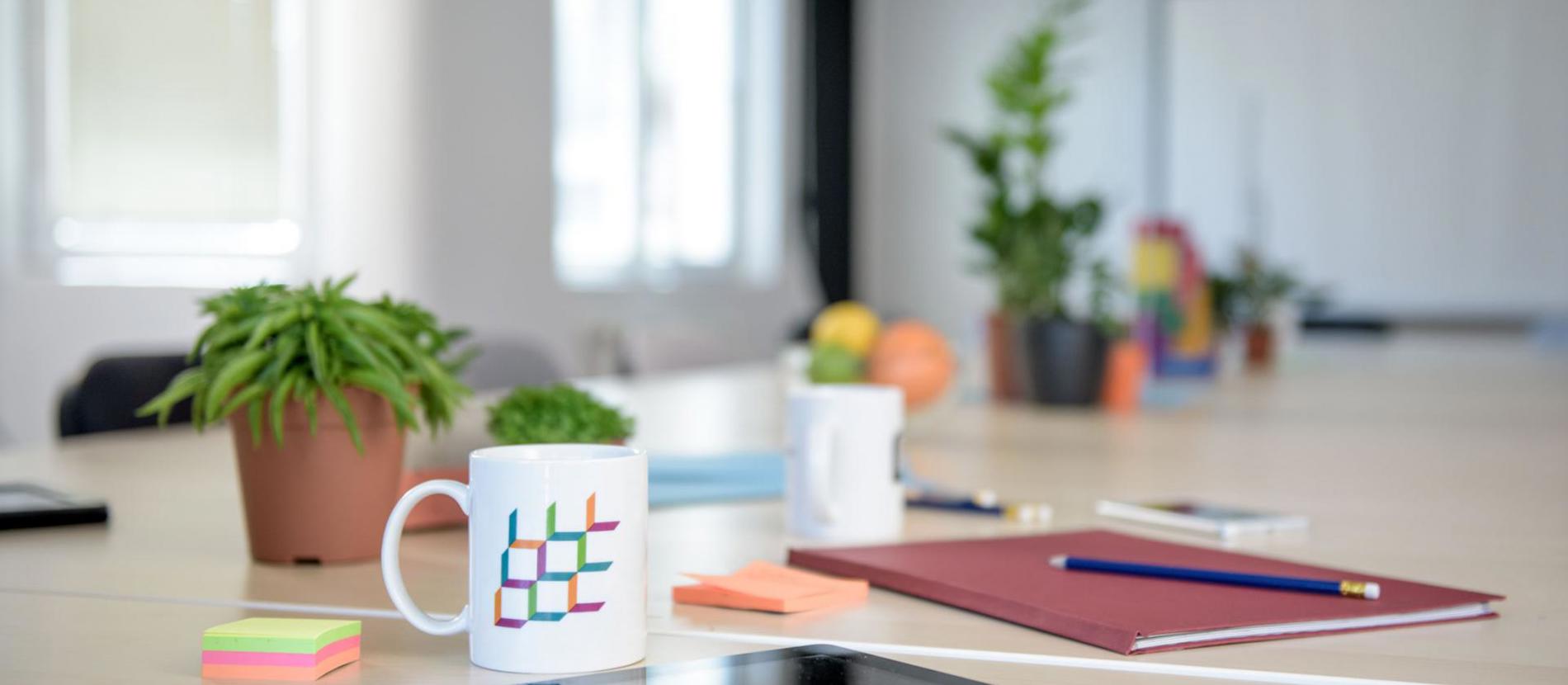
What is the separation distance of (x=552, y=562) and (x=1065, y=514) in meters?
0.63

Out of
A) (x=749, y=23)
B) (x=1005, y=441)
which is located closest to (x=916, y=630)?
(x=1005, y=441)

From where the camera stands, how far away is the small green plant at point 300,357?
89 cm

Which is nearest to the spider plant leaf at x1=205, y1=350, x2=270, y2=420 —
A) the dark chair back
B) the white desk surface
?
the white desk surface

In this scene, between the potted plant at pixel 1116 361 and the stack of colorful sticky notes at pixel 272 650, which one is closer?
the stack of colorful sticky notes at pixel 272 650

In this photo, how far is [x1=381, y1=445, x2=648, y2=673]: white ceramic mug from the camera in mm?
641

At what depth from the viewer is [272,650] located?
2.11 feet

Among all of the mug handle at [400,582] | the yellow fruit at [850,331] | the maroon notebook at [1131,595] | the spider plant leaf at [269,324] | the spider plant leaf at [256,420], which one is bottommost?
the maroon notebook at [1131,595]

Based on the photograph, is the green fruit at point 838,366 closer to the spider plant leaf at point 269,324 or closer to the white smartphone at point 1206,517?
the white smartphone at point 1206,517

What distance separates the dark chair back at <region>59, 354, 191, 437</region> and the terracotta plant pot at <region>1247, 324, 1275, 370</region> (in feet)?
8.19

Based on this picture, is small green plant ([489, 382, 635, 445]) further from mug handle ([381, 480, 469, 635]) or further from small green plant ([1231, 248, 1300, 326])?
small green plant ([1231, 248, 1300, 326])

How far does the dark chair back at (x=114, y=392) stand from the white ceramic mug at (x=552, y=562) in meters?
1.34

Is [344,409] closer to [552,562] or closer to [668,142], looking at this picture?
[552,562]

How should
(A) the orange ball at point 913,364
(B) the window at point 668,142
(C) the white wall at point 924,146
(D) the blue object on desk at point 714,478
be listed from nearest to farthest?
1. (D) the blue object on desk at point 714,478
2. (A) the orange ball at point 913,364
3. (B) the window at point 668,142
4. (C) the white wall at point 924,146

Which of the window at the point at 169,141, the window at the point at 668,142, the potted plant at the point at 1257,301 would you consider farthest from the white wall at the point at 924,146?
the window at the point at 169,141
